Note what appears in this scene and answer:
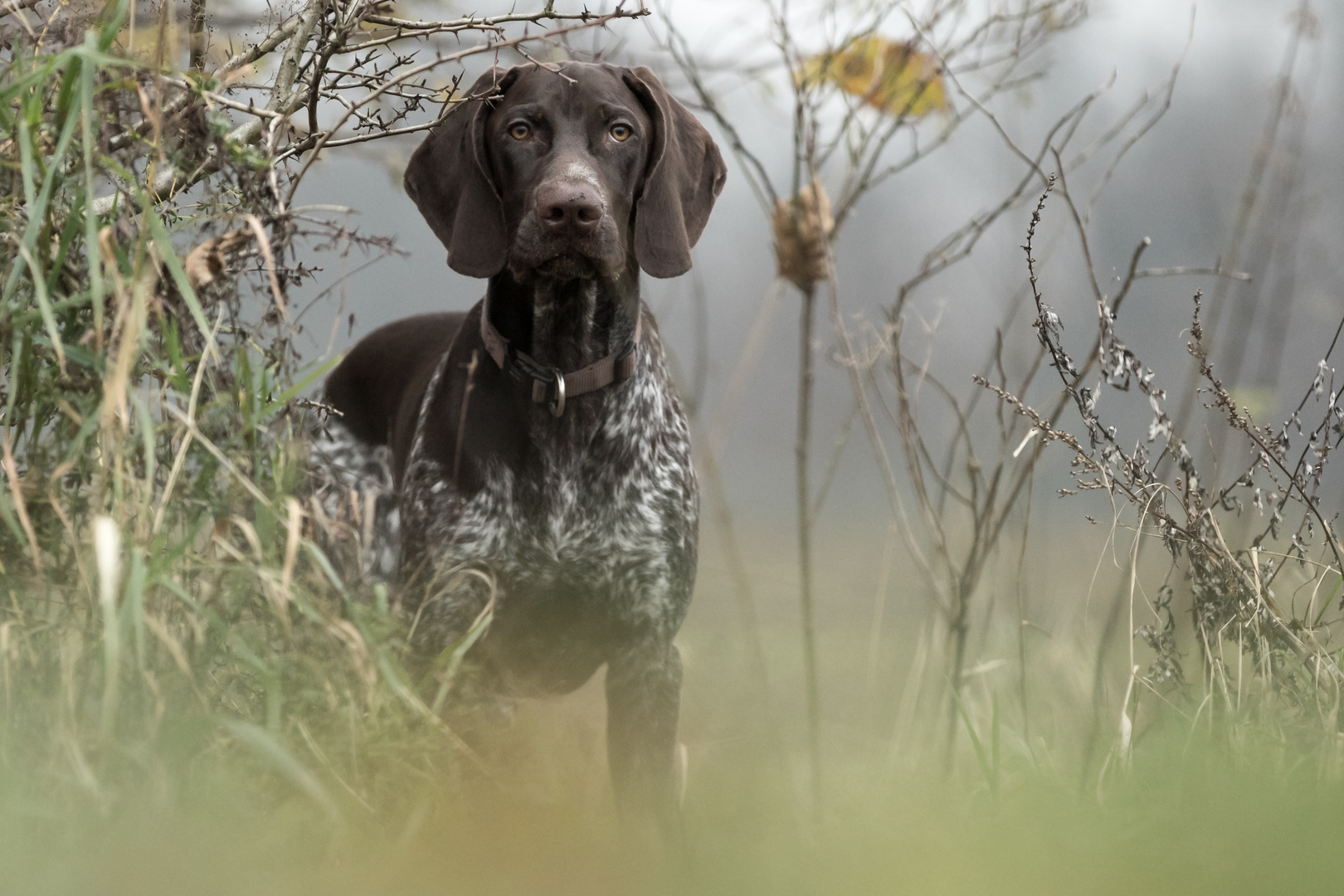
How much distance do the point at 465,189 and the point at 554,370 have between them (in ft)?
1.77

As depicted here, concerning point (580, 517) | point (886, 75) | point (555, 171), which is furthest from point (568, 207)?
point (886, 75)

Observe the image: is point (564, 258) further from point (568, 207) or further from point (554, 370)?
point (554, 370)

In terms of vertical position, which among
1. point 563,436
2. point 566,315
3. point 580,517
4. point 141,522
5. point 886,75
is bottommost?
point 141,522

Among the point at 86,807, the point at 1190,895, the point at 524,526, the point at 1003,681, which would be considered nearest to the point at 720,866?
the point at 1190,895

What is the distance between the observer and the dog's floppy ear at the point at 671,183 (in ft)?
10.6

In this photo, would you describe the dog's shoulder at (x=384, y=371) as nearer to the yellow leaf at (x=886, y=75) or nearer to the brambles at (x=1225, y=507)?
the yellow leaf at (x=886, y=75)

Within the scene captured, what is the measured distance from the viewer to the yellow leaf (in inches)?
143

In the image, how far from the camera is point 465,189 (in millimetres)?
3266

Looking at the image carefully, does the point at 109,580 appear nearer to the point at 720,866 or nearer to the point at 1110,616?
the point at 720,866

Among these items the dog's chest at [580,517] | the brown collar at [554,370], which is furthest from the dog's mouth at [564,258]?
the dog's chest at [580,517]

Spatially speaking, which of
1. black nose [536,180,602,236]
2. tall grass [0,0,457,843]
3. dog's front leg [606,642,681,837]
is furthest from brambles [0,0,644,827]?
dog's front leg [606,642,681,837]

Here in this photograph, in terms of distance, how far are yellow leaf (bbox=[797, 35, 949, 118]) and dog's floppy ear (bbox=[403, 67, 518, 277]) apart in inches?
38.9

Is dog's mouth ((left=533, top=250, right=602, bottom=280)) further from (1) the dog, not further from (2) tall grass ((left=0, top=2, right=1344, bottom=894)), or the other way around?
(2) tall grass ((left=0, top=2, right=1344, bottom=894))

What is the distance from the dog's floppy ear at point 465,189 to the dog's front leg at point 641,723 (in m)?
1.15
